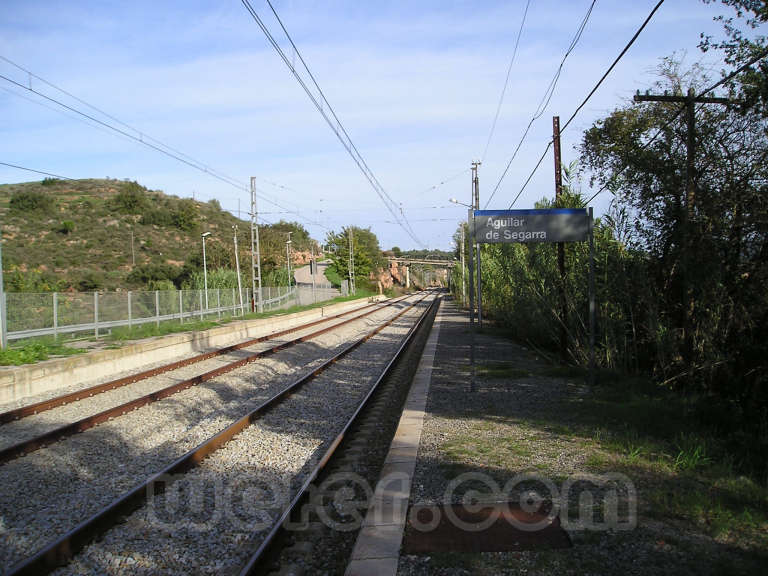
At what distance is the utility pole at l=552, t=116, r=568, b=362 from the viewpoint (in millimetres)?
14453

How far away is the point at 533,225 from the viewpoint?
11.2 m

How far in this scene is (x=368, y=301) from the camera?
73188mm

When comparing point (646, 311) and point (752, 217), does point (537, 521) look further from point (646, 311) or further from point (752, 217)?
point (646, 311)

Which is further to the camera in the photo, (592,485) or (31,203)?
(31,203)

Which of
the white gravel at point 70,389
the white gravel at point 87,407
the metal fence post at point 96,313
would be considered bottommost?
the white gravel at point 70,389

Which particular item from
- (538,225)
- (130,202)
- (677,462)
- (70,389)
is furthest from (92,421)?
(130,202)

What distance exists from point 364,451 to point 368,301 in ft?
214

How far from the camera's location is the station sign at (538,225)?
36.4 ft

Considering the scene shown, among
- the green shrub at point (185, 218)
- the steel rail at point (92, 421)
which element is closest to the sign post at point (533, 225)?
the steel rail at point (92, 421)

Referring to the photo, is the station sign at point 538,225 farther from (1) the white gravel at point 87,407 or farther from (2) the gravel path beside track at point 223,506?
(1) the white gravel at point 87,407

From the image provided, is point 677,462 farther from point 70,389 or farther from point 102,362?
point 102,362

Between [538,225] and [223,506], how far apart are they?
751 cm

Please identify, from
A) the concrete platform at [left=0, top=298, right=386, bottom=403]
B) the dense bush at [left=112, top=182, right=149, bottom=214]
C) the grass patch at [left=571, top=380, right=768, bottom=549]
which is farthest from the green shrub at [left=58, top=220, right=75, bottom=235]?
the grass patch at [left=571, top=380, right=768, bottom=549]

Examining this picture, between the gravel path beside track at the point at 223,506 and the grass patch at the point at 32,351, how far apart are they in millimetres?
7423
